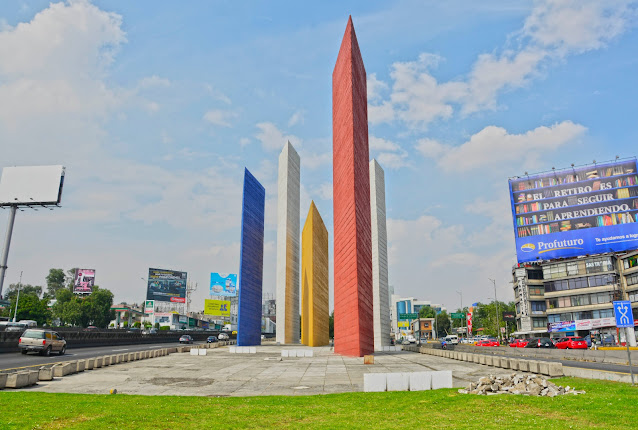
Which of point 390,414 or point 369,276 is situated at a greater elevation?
point 369,276

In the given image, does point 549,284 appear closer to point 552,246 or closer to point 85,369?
point 552,246

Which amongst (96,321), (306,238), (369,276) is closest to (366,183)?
(369,276)

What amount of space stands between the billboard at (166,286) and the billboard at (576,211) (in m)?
80.7

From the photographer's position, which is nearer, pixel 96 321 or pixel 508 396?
pixel 508 396

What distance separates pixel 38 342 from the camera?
100 feet

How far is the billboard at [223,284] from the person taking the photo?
10975 centimetres

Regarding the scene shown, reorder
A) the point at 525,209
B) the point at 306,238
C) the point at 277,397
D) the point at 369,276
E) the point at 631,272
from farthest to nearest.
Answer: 1. the point at 525,209
2. the point at 631,272
3. the point at 306,238
4. the point at 369,276
5. the point at 277,397

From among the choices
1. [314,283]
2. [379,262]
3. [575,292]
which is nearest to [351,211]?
[314,283]

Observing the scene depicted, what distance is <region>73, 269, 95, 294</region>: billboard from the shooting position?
103 metres

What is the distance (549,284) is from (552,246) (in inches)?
399

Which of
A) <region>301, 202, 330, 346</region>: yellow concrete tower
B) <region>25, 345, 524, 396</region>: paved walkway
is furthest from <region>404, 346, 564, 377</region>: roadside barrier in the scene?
<region>301, 202, 330, 346</region>: yellow concrete tower

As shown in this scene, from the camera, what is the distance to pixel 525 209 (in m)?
77.4

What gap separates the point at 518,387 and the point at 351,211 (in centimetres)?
2173

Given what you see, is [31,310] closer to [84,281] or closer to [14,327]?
[84,281]
